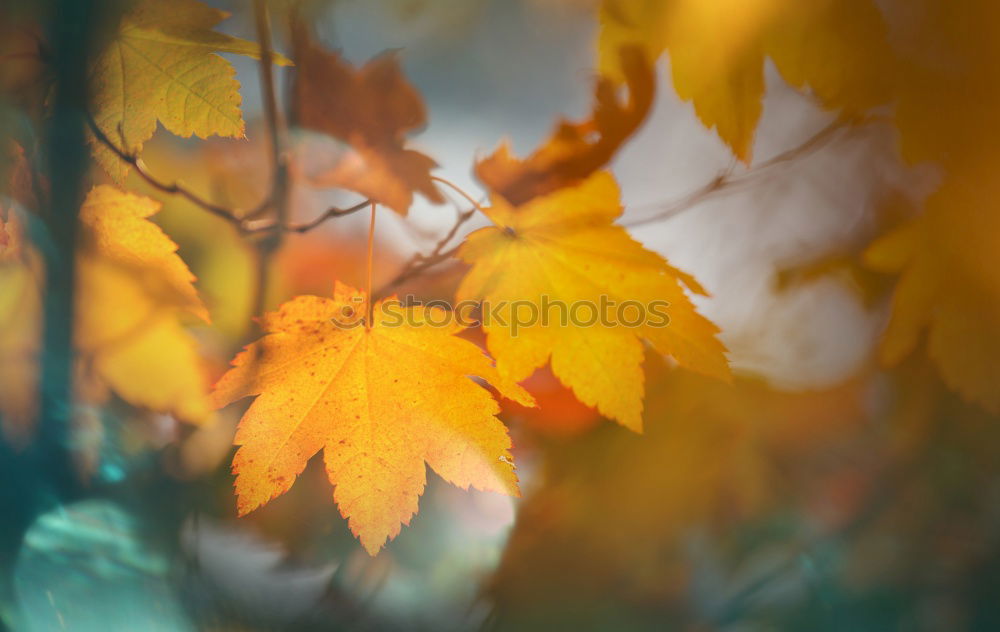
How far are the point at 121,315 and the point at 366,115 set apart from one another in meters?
0.15

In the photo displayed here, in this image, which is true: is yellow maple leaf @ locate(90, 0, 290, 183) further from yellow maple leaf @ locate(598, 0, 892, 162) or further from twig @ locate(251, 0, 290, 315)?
yellow maple leaf @ locate(598, 0, 892, 162)

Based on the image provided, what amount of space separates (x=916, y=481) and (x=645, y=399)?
0.18m

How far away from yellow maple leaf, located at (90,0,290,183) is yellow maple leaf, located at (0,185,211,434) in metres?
0.03

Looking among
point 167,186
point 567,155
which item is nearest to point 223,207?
point 167,186

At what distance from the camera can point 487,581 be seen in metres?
0.25

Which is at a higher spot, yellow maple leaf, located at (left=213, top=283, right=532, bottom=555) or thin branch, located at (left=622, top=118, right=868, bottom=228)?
thin branch, located at (left=622, top=118, right=868, bottom=228)

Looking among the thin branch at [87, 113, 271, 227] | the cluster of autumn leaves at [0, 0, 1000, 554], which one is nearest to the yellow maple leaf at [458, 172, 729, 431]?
the cluster of autumn leaves at [0, 0, 1000, 554]

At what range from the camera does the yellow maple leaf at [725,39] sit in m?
0.21

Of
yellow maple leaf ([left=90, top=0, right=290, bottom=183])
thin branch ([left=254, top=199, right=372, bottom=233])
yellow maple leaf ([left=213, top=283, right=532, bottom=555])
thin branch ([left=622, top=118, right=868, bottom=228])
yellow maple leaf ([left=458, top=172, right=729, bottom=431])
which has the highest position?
yellow maple leaf ([left=90, top=0, right=290, bottom=183])

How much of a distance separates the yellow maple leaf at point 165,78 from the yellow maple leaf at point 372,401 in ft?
0.26

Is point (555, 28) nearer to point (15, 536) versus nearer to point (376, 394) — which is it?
point (376, 394)

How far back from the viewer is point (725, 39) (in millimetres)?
208

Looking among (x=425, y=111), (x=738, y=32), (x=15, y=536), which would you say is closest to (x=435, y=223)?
(x=425, y=111)

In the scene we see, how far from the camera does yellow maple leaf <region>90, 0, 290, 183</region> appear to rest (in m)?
0.19
